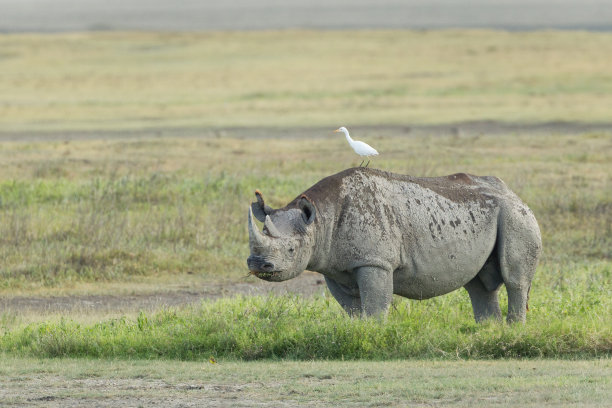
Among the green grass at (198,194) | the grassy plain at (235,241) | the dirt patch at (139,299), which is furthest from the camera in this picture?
the green grass at (198,194)

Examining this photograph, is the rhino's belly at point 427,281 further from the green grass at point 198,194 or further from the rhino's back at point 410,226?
the green grass at point 198,194

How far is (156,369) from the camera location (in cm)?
933

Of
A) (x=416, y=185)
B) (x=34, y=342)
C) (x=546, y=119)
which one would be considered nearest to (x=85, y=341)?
(x=34, y=342)

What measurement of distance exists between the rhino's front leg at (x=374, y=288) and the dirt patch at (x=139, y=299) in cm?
347

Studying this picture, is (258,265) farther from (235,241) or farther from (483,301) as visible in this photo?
(235,241)

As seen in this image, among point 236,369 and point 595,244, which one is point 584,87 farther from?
point 236,369

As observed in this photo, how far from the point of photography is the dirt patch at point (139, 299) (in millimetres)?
13805

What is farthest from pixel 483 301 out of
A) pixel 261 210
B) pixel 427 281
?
pixel 261 210

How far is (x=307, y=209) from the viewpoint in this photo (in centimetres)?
959

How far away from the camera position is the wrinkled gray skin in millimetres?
9484

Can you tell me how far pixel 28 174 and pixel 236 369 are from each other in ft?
53.6

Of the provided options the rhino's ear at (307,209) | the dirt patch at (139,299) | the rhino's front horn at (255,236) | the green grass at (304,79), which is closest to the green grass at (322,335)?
the rhino's ear at (307,209)

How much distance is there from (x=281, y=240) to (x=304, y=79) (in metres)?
53.4

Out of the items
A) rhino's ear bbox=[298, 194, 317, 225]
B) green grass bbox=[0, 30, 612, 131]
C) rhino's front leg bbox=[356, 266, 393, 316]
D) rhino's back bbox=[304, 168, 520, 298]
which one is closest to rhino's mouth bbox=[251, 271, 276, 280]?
rhino's ear bbox=[298, 194, 317, 225]
